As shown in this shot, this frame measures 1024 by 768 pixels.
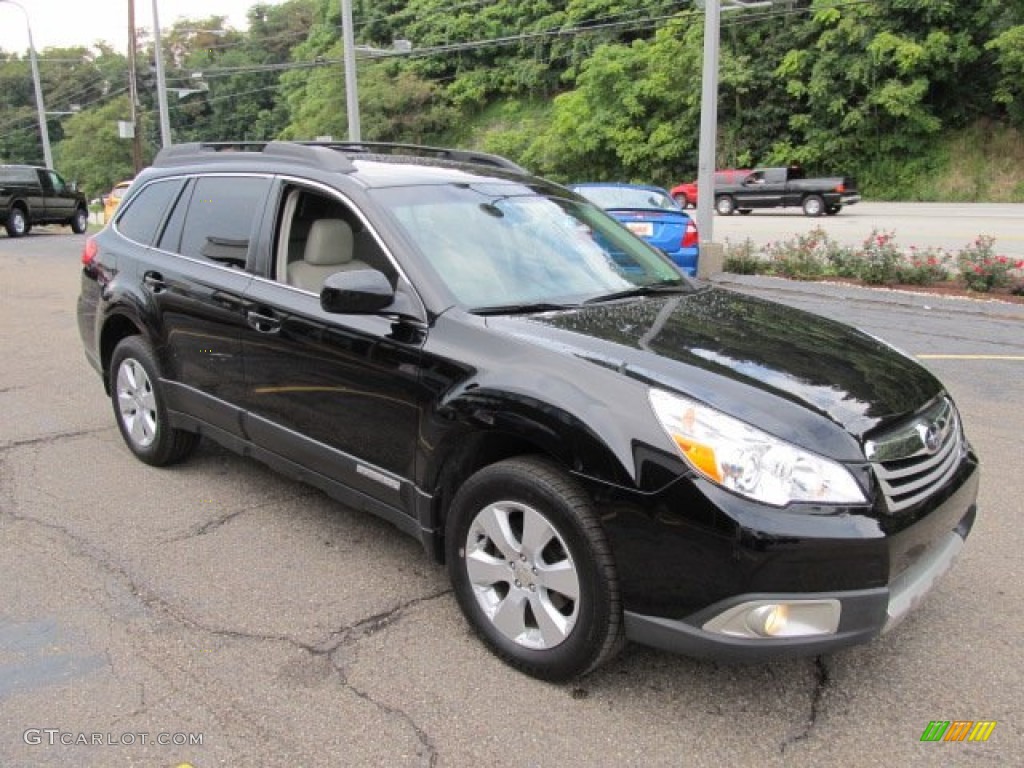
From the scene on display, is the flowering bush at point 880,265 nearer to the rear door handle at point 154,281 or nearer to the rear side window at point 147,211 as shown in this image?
the rear side window at point 147,211

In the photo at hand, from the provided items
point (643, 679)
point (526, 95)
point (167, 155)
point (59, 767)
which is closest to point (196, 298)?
point (167, 155)

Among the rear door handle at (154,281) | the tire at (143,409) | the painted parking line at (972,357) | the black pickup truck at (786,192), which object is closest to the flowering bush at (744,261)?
the painted parking line at (972,357)

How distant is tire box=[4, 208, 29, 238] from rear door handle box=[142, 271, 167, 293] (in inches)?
939

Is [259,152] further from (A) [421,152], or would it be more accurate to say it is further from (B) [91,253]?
(B) [91,253]

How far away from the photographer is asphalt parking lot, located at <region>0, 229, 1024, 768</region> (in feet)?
8.61

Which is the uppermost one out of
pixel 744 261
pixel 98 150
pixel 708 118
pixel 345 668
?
pixel 98 150

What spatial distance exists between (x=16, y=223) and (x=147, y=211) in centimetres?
2379

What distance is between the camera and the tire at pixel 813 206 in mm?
32344

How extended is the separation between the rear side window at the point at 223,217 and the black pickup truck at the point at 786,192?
30976 millimetres

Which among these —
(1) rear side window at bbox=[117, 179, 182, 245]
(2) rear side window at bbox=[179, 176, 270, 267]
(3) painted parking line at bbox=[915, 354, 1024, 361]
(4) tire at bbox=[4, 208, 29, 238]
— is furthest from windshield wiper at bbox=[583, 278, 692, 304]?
(4) tire at bbox=[4, 208, 29, 238]

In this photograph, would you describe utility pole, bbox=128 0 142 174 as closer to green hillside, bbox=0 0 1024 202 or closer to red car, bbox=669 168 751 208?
green hillside, bbox=0 0 1024 202

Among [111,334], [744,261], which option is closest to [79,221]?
[744,261]

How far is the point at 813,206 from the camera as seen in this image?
32562mm

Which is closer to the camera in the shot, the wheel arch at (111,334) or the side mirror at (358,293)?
the side mirror at (358,293)
